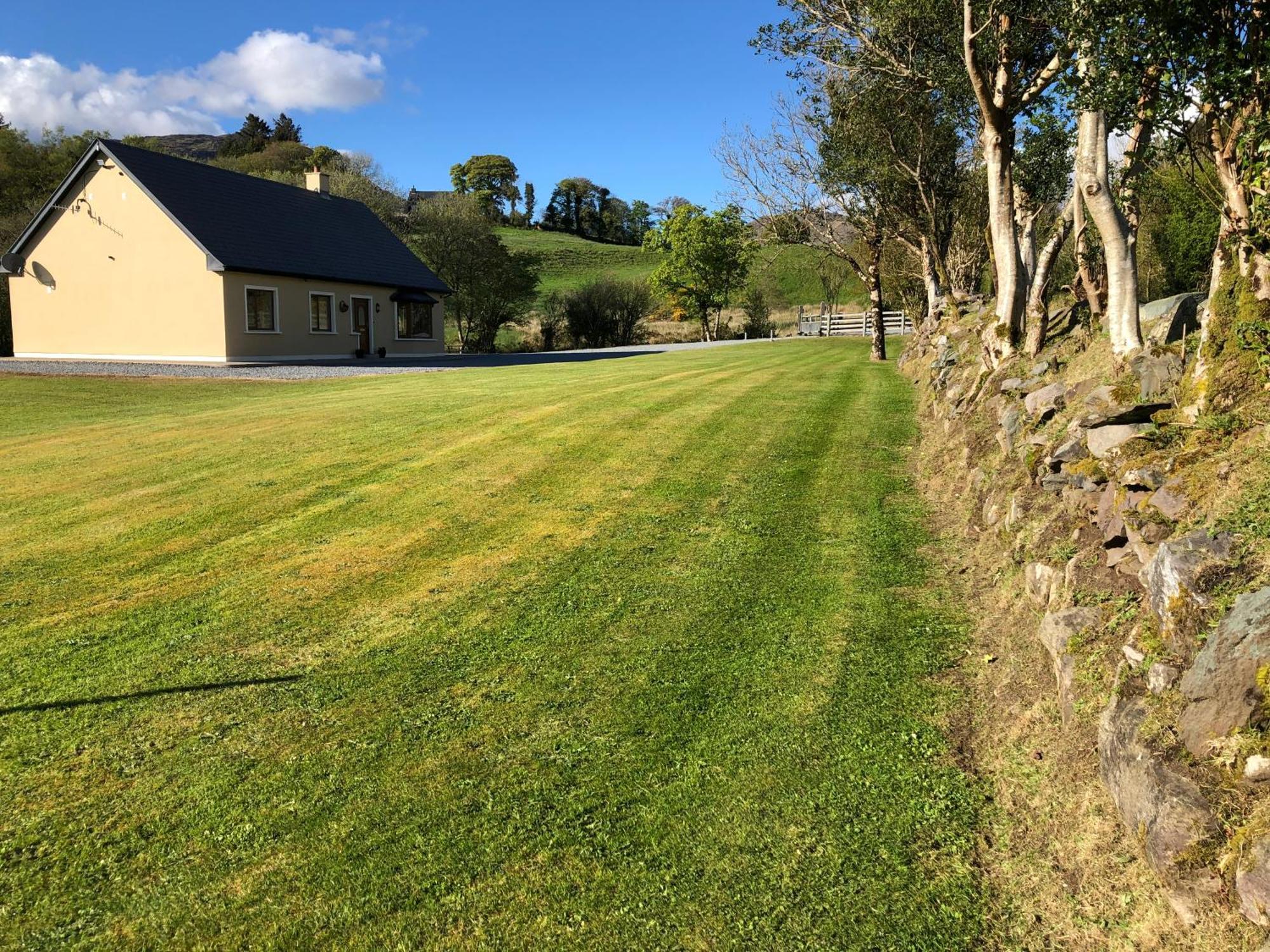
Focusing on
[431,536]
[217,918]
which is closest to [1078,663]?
[217,918]

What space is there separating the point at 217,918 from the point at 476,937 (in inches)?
38.9

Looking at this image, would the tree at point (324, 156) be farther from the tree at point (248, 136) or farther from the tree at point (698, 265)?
the tree at point (698, 265)

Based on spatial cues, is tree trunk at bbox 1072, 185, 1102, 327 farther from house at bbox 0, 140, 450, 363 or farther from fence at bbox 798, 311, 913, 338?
fence at bbox 798, 311, 913, 338

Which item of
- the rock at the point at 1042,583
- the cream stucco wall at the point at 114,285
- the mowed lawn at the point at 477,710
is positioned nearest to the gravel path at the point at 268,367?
the cream stucco wall at the point at 114,285

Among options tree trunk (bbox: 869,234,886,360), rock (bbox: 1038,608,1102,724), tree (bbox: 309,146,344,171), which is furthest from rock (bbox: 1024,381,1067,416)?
tree (bbox: 309,146,344,171)

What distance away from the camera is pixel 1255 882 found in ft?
8.84

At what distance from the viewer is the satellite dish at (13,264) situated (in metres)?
31.6

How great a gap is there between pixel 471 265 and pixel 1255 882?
47814mm

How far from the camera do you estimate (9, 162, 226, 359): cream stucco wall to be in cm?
2873

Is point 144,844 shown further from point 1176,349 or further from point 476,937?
point 1176,349

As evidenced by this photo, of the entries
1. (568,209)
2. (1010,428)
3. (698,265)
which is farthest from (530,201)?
(1010,428)

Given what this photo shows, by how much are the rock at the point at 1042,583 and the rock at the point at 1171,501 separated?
0.73 meters

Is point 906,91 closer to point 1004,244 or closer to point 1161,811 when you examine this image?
point 1004,244

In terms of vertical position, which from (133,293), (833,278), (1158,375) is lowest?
(1158,375)
